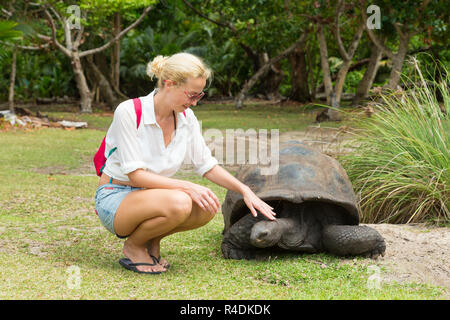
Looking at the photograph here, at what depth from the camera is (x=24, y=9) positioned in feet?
45.5

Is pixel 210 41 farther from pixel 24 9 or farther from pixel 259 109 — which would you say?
pixel 24 9

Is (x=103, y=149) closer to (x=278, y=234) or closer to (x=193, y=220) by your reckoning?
(x=193, y=220)

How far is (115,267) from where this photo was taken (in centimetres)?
301

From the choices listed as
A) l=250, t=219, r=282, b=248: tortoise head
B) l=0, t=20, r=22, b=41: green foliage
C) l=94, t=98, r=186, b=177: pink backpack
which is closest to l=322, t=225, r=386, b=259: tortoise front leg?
l=250, t=219, r=282, b=248: tortoise head

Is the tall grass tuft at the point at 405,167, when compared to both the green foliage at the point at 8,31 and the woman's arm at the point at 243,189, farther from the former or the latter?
the green foliage at the point at 8,31

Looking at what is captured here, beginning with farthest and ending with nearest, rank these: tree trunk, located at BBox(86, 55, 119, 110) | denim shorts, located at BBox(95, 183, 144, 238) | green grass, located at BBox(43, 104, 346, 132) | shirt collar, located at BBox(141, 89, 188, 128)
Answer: tree trunk, located at BBox(86, 55, 119, 110), green grass, located at BBox(43, 104, 346, 132), denim shorts, located at BBox(95, 183, 144, 238), shirt collar, located at BBox(141, 89, 188, 128)

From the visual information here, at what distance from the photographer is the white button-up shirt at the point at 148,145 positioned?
2.73 metres

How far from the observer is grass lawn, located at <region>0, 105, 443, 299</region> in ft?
8.34

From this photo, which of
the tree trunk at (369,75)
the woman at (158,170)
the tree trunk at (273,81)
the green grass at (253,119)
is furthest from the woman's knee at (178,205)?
the tree trunk at (273,81)

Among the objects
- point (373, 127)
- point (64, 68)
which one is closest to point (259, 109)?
point (64, 68)

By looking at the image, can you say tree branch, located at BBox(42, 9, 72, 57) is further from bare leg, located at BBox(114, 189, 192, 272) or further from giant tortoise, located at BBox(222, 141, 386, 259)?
bare leg, located at BBox(114, 189, 192, 272)

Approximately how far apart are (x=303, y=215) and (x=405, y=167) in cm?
130

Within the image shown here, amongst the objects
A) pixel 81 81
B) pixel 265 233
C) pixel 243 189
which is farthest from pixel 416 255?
pixel 81 81

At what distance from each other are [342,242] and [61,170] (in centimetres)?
494
